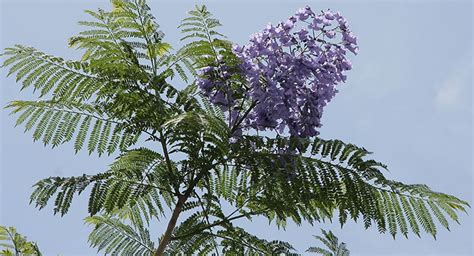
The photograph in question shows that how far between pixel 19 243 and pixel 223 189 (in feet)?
5.18

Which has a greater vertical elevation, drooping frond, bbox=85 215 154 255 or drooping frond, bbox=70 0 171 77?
drooping frond, bbox=70 0 171 77

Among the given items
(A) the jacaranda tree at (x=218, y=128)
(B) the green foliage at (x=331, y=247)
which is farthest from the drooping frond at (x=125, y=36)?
(B) the green foliage at (x=331, y=247)

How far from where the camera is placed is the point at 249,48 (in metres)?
4.03

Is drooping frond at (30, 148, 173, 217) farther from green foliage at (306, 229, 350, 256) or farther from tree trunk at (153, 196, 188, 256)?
green foliage at (306, 229, 350, 256)

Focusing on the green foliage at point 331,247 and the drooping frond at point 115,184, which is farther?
the green foliage at point 331,247

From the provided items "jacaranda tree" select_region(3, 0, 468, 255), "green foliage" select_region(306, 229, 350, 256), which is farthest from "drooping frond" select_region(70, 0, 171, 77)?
"green foliage" select_region(306, 229, 350, 256)

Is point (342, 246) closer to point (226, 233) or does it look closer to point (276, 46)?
point (226, 233)

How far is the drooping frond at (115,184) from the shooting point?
381 cm

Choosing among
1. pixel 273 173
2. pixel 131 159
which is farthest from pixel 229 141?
pixel 131 159

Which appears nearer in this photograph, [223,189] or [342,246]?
[223,189]

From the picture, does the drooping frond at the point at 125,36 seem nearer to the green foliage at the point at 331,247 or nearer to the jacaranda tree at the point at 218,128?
the jacaranda tree at the point at 218,128

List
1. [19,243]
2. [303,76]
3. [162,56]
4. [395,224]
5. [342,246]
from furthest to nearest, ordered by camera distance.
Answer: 1. [342,246]
2. [19,243]
3. [162,56]
4. [303,76]
5. [395,224]

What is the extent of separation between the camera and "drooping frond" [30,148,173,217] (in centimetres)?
381

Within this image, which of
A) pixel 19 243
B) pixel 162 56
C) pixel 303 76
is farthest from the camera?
pixel 19 243
